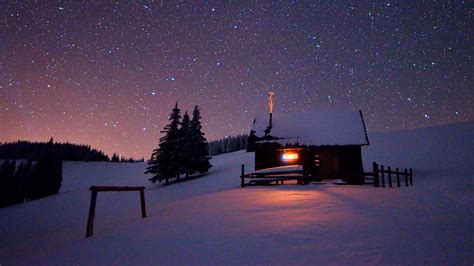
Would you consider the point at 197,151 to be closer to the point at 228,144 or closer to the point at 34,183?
the point at 34,183

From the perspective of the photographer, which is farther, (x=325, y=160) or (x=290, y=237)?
(x=325, y=160)

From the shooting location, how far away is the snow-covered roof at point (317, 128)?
77.0 ft

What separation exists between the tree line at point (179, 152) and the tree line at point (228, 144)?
78.5 metres

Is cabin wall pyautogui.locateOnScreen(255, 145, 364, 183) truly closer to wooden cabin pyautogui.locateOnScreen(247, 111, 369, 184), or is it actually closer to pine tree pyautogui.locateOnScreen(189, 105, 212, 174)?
wooden cabin pyautogui.locateOnScreen(247, 111, 369, 184)

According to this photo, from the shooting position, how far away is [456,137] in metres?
40.5

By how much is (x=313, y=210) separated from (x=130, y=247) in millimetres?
4875

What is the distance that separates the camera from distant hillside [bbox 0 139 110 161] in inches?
4483

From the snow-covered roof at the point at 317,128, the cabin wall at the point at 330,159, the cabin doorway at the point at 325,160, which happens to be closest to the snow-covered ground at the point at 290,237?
the cabin wall at the point at 330,159

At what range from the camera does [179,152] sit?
38.8m

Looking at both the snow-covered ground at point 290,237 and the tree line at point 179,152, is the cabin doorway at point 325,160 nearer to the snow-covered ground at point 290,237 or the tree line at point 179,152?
the snow-covered ground at point 290,237

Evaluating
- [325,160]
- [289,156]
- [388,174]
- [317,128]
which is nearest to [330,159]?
[325,160]

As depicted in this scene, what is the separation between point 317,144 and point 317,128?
2.41 meters

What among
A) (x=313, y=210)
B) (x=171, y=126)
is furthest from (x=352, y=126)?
(x=171, y=126)

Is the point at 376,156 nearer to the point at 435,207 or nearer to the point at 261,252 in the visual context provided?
the point at 435,207
